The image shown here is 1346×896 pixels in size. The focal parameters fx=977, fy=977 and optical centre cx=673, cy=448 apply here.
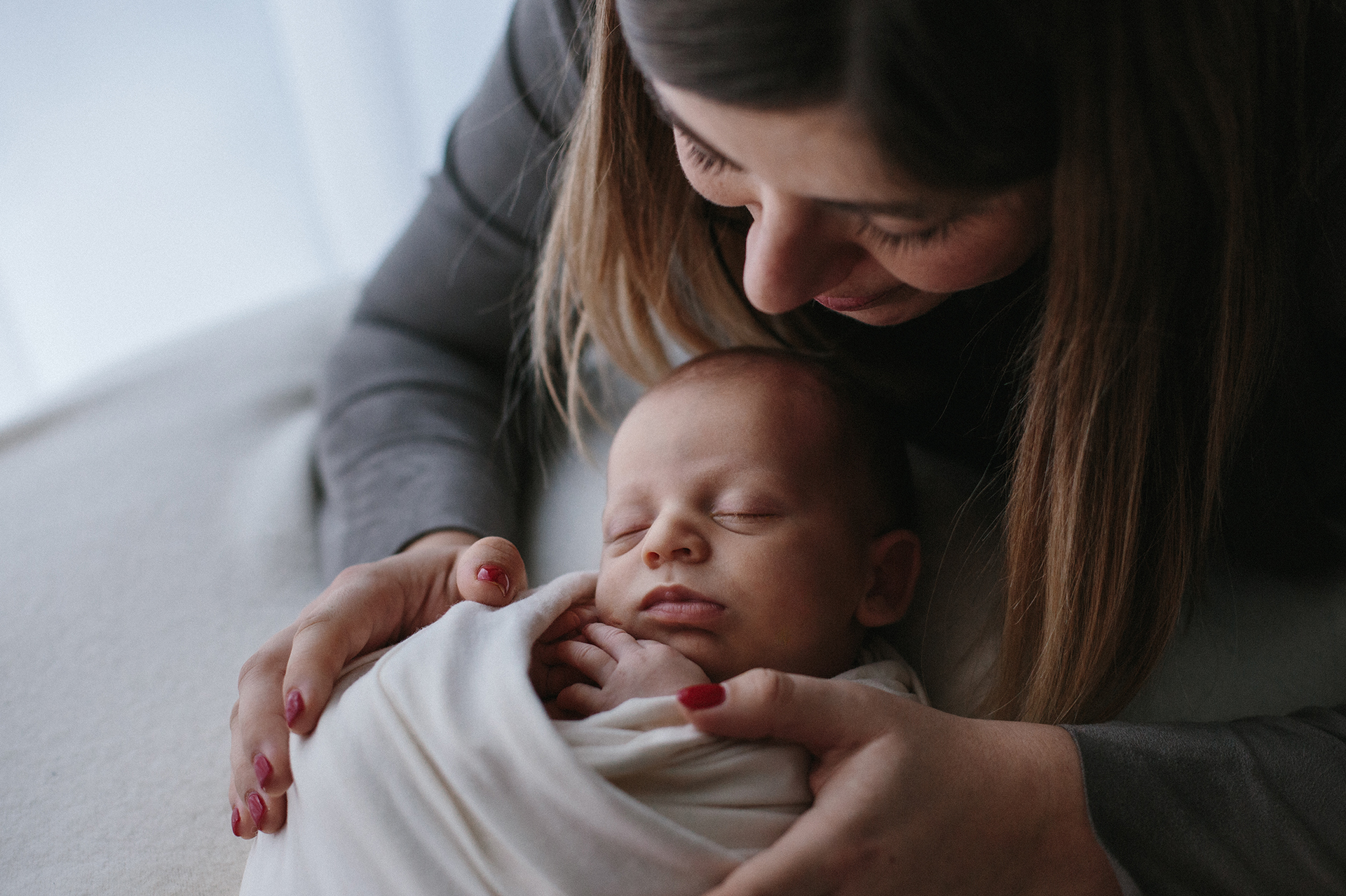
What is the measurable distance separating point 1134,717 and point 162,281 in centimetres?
200

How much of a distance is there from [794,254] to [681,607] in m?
0.32

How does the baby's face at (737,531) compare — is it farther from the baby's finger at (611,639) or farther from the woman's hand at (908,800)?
the woman's hand at (908,800)

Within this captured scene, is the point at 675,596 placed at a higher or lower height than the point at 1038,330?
lower

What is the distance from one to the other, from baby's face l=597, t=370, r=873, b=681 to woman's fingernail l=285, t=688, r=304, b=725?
26cm

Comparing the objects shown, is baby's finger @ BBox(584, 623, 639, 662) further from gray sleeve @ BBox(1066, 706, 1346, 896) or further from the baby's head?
gray sleeve @ BBox(1066, 706, 1346, 896)

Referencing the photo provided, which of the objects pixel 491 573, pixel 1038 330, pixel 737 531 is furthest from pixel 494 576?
pixel 1038 330

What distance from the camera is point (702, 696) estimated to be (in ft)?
2.26

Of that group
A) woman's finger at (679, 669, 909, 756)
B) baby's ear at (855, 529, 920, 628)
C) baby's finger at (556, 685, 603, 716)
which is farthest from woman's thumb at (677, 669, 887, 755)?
baby's ear at (855, 529, 920, 628)

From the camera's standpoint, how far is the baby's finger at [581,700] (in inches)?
30.5

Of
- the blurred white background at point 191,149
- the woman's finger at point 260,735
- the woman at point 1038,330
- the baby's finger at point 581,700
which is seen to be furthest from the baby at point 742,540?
the blurred white background at point 191,149

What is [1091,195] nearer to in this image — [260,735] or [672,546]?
[672,546]

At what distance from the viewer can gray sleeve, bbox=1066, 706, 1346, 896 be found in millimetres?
755

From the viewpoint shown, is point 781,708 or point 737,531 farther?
point 737,531

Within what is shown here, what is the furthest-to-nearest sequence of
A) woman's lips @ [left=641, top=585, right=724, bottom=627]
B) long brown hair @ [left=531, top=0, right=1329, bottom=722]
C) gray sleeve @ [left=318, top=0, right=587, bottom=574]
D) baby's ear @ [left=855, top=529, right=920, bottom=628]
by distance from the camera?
gray sleeve @ [left=318, top=0, right=587, bottom=574], baby's ear @ [left=855, top=529, right=920, bottom=628], woman's lips @ [left=641, top=585, right=724, bottom=627], long brown hair @ [left=531, top=0, right=1329, bottom=722]
